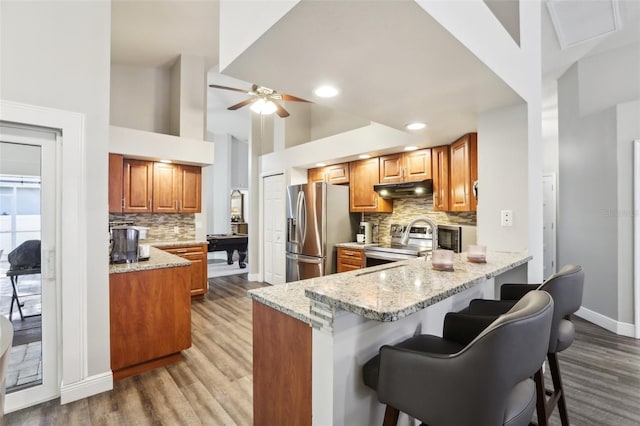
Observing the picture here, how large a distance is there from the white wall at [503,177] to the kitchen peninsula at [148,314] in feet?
8.46

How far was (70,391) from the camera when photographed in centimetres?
212

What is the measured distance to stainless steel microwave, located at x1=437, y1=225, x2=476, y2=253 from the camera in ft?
11.4

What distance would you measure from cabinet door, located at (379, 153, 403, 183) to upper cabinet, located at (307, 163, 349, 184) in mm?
683

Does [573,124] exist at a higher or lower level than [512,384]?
higher

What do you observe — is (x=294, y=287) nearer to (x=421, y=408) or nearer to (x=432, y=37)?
(x=421, y=408)

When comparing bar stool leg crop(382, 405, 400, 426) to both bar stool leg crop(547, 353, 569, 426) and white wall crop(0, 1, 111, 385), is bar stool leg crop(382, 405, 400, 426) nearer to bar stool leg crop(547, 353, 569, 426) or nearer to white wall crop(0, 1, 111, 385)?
bar stool leg crop(547, 353, 569, 426)

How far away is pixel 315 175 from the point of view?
211 inches

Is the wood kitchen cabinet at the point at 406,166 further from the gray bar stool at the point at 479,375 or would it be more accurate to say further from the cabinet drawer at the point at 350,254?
the gray bar stool at the point at 479,375

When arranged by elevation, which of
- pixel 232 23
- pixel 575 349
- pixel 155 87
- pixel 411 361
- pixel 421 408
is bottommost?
pixel 575 349

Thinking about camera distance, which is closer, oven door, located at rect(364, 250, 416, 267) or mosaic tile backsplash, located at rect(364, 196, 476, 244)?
oven door, located at rect(364, 250, 416, 267)

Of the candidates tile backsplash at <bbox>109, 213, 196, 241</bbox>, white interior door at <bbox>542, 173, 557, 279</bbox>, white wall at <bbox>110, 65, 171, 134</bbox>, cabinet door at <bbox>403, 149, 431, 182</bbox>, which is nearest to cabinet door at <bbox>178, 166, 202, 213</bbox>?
tile backsplash at <bbox>109, 213, 196, 241</bbox>

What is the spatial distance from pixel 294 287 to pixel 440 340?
760 mm

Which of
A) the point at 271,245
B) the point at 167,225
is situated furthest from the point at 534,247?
the point at 167,225

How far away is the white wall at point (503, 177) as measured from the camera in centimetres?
224
